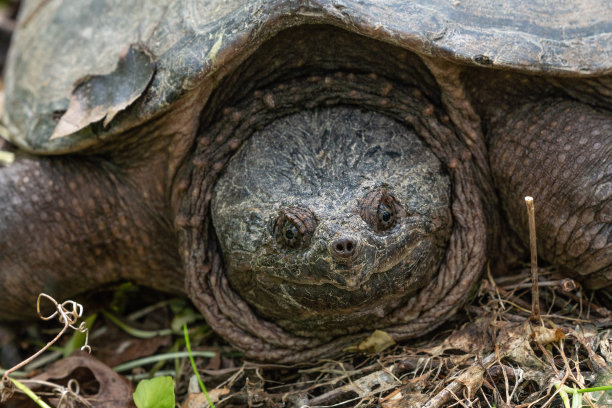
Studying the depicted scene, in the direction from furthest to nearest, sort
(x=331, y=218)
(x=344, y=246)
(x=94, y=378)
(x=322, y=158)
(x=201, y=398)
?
1. (x=94, y=378)
2. (x=201, y=398)
3. (x=322, y=158)
4. (x=331, y=218)
5. (x=344, y=246)

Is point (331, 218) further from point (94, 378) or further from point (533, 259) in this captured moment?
point (94, 378)

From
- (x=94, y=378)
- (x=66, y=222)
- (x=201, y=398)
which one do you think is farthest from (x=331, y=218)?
(x=66, y=222)

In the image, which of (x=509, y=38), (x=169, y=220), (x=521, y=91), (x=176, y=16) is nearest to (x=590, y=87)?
(x=521, y=91)

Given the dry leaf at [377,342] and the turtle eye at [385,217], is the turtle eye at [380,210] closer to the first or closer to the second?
the turtle eye at [385,217]

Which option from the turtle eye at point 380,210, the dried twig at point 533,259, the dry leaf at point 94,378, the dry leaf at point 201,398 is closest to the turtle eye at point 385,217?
the turtle eye at point 380,210

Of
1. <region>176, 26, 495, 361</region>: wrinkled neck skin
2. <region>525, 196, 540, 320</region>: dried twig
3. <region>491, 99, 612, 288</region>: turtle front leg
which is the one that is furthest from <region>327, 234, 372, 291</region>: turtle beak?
<region>491, 99, 612, 288</region>: turtle front leg

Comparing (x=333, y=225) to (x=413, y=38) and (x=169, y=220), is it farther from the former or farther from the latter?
(x=169, y=220)

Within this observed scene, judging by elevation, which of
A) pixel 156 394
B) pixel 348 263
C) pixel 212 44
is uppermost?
pixel 212 44
